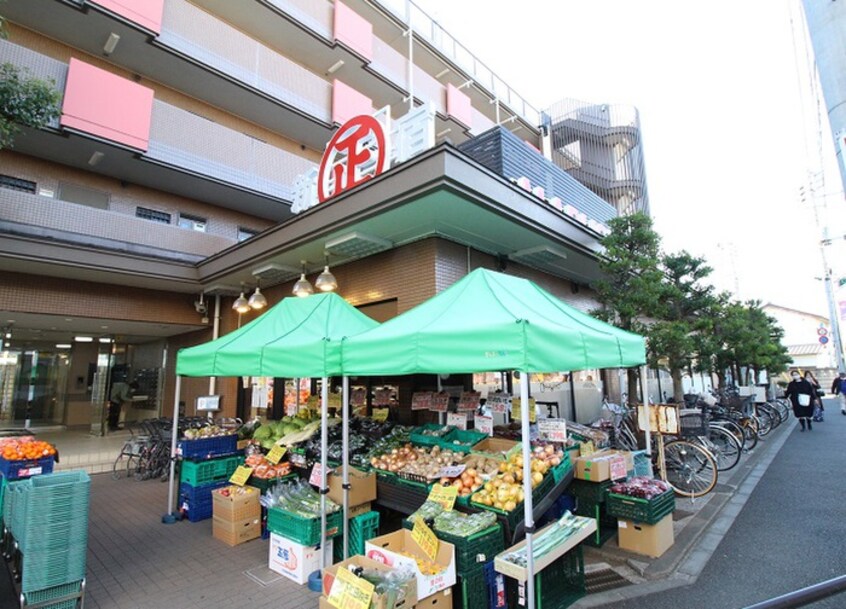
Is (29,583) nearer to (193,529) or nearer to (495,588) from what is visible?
(193,529)

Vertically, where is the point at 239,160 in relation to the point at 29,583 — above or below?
above

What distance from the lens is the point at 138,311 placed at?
11406 mm

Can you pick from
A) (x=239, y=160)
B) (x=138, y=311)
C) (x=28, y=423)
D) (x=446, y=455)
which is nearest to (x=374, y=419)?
(x=446, y=455)

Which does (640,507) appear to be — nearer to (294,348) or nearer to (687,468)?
(687,468)

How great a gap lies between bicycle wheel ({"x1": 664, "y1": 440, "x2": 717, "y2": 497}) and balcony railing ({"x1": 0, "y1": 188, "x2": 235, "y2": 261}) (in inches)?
453

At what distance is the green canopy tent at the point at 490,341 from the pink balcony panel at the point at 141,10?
451 inches

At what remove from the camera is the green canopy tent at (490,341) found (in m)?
3.43

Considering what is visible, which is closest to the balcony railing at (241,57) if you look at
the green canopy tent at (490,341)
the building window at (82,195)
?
the building window at (82,195)

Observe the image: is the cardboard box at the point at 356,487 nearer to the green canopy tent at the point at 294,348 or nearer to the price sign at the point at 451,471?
the green canopy tent at the point at 294,348

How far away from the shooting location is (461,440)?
6.33 metres

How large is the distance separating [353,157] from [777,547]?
8.20 meters

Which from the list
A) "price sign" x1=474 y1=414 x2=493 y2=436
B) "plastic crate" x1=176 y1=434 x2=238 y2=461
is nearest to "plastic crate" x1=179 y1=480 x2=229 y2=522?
"plastic crate" x1=176 y1=434 x2=238 y2=461

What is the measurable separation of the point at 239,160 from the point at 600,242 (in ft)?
32.9

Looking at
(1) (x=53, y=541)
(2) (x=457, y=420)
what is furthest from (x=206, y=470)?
(2) (x=457, y=420)
